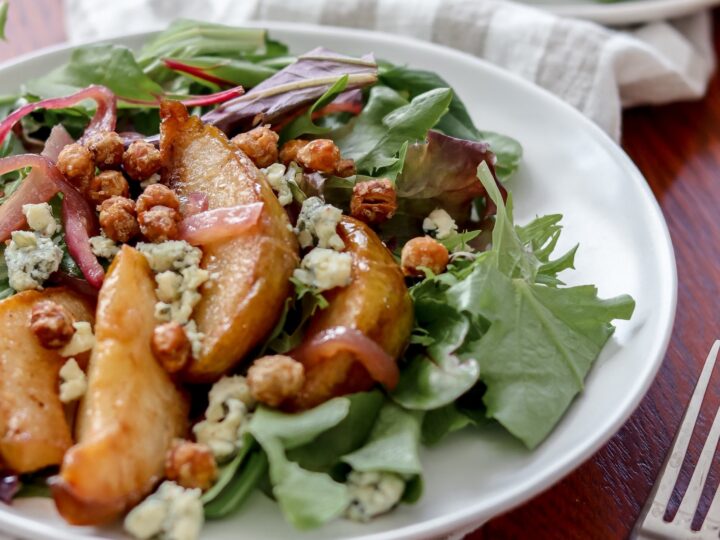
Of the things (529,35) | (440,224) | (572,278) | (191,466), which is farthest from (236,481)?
(529,35)

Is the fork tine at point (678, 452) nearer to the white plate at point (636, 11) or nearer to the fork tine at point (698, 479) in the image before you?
the fork tine at point (698, 479)

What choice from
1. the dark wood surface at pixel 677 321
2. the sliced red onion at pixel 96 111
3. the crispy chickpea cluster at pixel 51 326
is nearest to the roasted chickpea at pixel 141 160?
the sliced red onion at pixel 96 111

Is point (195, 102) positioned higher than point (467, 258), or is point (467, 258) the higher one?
point (195, 102)

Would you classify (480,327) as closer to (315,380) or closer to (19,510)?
(315,380)

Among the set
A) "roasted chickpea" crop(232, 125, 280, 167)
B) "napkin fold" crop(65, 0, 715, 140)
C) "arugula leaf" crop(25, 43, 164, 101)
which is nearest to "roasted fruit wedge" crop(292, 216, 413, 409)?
"roasted chickpea" crop(232, 125, 280, 167)

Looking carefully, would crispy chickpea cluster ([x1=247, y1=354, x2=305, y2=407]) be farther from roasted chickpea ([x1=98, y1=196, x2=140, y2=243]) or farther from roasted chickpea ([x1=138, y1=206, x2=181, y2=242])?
roasted chickpea ([x1=98, y1=196, x2=140, y2=243])

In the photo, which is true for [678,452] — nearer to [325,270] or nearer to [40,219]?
[325,270]

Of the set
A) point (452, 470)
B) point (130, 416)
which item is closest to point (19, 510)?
point (130, 416)
